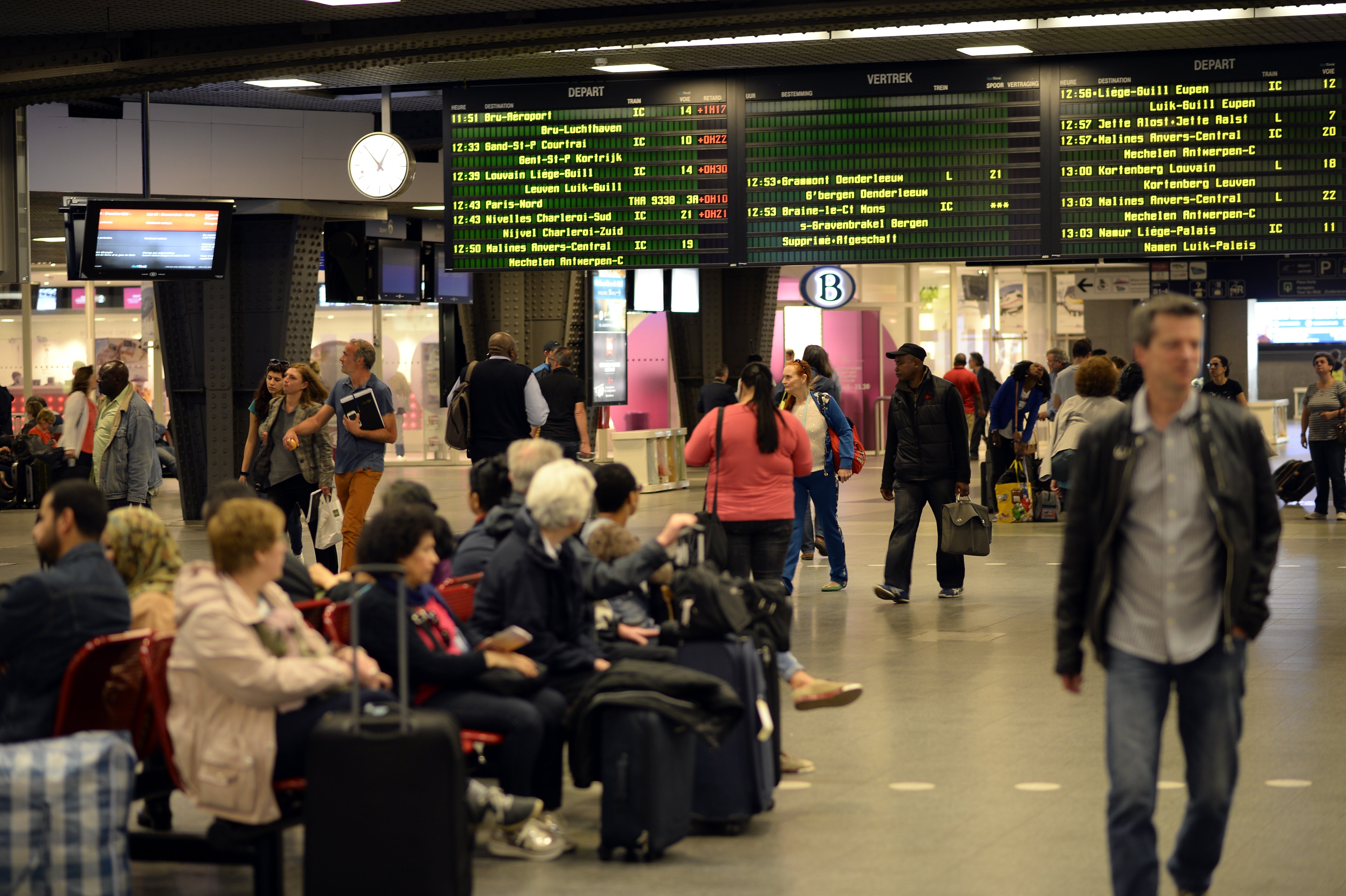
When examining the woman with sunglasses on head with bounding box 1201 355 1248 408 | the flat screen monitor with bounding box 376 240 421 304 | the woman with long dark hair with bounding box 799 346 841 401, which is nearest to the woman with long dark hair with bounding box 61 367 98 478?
the flat screen monitor with bounding box 376 240 421 304

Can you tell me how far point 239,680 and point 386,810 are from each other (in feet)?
1.69

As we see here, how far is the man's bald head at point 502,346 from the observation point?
10953mm

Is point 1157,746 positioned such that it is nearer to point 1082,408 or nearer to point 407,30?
point 407,30

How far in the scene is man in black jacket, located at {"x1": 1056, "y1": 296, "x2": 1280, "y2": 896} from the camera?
3.73 meters

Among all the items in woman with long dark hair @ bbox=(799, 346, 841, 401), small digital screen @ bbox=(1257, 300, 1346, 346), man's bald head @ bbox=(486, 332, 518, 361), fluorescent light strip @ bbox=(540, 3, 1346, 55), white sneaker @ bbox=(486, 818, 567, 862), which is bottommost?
white sneaker @ bbox=(486, 818, 567, 862)

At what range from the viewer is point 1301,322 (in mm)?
37844

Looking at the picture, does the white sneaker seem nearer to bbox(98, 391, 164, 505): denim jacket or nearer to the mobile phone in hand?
the mobile phone in hand

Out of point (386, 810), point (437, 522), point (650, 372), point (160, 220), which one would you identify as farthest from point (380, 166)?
point (650, 372)

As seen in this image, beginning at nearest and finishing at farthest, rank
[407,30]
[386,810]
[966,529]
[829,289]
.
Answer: [386,810] < [407,30] < [966,529] < [829,289]

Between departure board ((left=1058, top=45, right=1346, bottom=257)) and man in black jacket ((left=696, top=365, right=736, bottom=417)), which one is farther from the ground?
departure board ((left=1058, top=45, right=1346, bottom=257))

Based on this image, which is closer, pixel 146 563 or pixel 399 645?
pixel 399 645

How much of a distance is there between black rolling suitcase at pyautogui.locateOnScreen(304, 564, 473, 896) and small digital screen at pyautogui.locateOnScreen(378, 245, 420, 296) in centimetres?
1404

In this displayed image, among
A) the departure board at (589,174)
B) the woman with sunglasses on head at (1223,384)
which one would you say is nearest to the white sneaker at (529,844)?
the departure board at (589,174)

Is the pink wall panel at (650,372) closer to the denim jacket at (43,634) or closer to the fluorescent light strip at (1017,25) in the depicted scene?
the fluorescent light strip at (1017,25)
